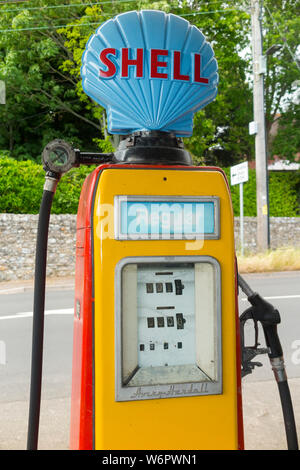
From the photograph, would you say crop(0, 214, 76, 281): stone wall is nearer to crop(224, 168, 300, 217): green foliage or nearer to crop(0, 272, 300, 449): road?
crop(0, 272, 300, 449): road

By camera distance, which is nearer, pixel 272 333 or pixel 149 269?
pixel 149 269

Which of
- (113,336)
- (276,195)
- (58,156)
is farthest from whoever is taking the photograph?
(276,195)

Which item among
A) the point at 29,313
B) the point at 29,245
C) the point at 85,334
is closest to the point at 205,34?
the point at 29,245

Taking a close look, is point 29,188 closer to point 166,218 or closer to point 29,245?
point 29,245

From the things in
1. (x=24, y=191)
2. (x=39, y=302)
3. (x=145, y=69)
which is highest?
(x=24, y=191)

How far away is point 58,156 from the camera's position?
6.55 ft

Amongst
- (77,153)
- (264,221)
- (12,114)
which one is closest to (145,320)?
(77,153)

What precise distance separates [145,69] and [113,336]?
969 millimetres

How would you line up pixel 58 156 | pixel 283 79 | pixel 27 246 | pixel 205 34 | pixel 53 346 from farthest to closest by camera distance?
pixel 283 79, pixel 205 34, pixel 27 246, pixel 53 346, pixel 58 156

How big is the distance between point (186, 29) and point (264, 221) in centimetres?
1146

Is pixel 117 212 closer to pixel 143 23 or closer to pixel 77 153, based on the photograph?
pixel 77 153

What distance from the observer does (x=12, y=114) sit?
667 inches

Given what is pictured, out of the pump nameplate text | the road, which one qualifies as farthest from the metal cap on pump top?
the road

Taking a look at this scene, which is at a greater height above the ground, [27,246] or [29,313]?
[27,246]
